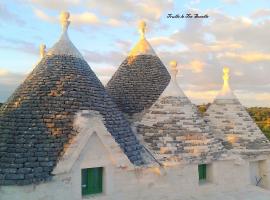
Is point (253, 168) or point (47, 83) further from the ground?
point (47, 83)

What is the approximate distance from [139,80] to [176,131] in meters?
2.98

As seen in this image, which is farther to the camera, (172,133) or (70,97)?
(172,133)

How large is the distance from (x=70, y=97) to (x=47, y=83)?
77 centimetres

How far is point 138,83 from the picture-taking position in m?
13.1

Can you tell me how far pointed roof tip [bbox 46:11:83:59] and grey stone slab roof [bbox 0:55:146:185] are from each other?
152 millimetres

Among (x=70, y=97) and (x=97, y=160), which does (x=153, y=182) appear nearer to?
(x=97, y=160)

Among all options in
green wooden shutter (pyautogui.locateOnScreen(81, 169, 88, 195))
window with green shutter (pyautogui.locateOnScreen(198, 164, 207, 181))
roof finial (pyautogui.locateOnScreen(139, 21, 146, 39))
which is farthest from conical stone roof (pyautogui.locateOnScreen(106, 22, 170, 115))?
green wooden shutter (pyautogui.locateOnScreen(81, 169, 88, 195))

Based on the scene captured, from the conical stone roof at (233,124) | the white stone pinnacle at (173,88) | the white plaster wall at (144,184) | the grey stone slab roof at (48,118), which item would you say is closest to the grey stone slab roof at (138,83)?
the white stone pinnacle at (173,88)

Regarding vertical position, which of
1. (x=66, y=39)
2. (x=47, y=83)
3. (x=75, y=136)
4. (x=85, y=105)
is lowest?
(x=75, y=136)

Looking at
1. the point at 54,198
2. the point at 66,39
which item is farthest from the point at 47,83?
the point at 54,198

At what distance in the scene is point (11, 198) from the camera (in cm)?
796

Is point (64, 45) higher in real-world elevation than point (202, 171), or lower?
higher

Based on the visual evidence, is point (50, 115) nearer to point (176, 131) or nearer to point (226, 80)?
point (176, 131)

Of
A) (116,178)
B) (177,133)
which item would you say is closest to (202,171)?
(177,133)
